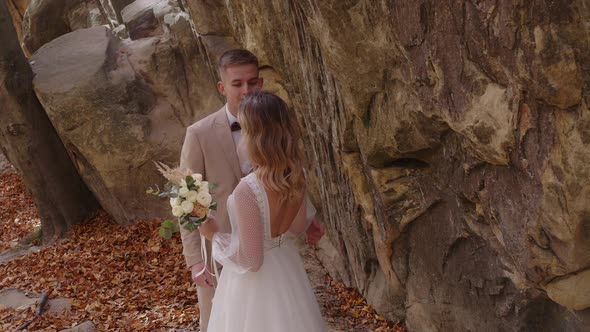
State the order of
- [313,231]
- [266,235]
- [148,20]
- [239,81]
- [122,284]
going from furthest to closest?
[148,20] < [122,284] < [239,81] < [313,231] < [266,235]

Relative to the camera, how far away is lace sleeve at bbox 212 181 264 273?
11.7 feet

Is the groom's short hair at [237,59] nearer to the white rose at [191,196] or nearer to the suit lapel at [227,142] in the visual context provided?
the suit lapel at [227,142]

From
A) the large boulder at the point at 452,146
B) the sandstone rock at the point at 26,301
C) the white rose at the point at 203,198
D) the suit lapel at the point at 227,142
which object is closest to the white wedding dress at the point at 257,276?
the white rose at the point at 203,198

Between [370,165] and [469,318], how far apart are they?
4.24 feet

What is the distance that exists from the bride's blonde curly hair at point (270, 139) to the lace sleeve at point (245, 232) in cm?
13

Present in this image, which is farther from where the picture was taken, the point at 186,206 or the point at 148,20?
the point at 148,20

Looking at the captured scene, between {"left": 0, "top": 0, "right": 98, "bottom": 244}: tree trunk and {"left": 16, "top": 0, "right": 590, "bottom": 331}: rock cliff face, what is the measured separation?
332 cm

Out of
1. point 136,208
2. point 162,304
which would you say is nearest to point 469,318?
point 162,304

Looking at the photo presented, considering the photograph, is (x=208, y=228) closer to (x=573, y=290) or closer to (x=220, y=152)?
(x=220, y=152)

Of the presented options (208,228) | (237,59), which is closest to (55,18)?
(237,59)

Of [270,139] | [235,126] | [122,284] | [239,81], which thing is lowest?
[122,284]

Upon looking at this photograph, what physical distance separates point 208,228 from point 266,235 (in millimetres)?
385

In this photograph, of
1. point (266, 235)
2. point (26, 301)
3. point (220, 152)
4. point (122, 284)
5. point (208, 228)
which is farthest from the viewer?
point (122, 284)

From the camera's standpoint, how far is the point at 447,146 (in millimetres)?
4348
